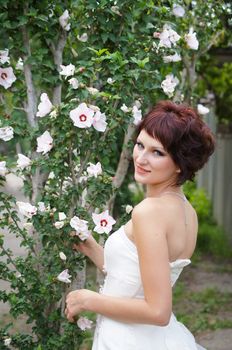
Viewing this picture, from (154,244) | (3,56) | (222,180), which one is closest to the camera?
(154,244)

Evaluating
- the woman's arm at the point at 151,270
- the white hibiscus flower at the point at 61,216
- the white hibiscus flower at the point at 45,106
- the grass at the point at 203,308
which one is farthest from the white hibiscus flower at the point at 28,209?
the grass at the point at 203,308

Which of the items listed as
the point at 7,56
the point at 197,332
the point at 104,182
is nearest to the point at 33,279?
the point at 104,182

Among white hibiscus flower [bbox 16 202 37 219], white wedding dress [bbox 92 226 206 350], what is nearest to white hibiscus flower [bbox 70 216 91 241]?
white hibiscus flower [bbox 16 202 37 219]

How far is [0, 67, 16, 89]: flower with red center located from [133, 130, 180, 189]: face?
124 centimetres

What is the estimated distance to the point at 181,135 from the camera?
220 cm

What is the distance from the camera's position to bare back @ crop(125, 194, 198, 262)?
7.11 feet

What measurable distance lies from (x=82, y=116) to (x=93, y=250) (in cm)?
58

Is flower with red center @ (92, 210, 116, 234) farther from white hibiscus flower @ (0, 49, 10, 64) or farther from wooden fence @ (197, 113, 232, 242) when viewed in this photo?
wooden fence @ (197, 113, 232, 242)

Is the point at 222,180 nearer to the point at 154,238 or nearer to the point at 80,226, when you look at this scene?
the point at 80,226

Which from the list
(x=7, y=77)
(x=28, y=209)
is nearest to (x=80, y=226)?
(x=28, y=209)

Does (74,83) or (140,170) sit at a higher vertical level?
(74,83)

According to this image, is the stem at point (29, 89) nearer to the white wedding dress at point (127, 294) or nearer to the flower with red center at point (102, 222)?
the flower with red center at point (102, 222)

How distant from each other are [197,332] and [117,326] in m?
3.15

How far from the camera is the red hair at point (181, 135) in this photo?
7.24ft
